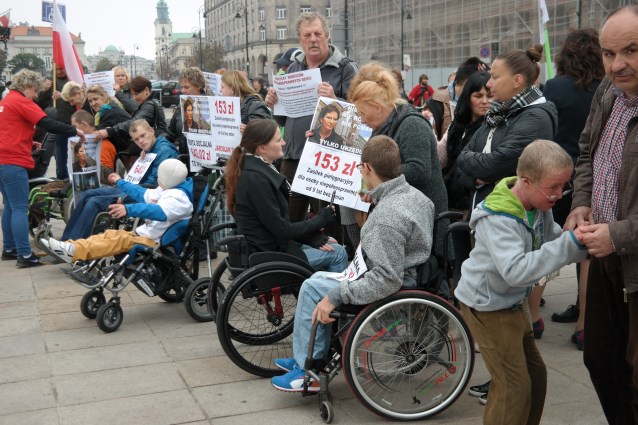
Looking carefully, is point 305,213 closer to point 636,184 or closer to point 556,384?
point 556,384

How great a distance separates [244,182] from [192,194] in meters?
1.53

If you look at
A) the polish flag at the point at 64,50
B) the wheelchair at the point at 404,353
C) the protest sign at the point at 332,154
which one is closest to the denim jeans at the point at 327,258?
the protest sign at the point at 332,154

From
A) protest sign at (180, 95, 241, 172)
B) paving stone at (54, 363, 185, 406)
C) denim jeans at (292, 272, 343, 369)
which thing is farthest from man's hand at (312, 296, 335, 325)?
protest sign at (180, 95, 241, 172)

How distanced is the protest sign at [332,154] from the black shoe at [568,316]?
1839 mm

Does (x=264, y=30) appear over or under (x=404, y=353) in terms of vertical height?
over

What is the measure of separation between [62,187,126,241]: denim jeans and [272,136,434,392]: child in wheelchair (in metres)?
3.71

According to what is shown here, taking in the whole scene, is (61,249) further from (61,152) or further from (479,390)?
(61,152)

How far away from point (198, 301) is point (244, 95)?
94.4 inches

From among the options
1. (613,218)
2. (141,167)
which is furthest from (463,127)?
(141,167)

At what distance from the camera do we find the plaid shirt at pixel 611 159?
3.14 m

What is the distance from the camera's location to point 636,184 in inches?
118

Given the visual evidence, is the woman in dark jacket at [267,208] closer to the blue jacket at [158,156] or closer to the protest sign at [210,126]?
the protest sign at [210,126]

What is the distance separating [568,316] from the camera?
580 cm

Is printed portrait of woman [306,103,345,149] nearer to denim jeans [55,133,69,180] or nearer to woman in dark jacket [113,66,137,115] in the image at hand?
woman in dark jacket [113,66,137,115]
